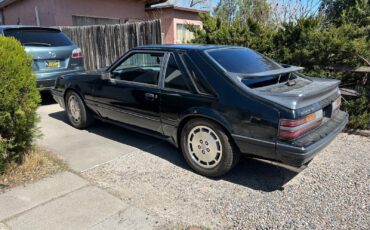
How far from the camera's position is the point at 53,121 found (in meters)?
6.43

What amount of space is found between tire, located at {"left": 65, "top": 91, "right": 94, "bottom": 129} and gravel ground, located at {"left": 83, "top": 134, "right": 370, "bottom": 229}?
4.67ft

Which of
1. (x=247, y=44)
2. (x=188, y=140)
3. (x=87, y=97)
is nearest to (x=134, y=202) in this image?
(x=188, y=140)

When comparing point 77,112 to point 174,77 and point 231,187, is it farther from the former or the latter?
point 231,187

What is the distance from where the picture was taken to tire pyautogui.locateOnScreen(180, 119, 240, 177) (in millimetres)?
3727

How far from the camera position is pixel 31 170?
4.09 m

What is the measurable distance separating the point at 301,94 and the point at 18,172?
3.46m

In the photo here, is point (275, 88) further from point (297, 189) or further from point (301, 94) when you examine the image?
point (297, 189)

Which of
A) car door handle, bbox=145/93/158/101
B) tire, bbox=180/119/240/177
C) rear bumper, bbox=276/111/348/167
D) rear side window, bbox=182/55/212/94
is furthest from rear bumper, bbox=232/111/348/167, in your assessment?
car door handle, bbox=145/93/158/101

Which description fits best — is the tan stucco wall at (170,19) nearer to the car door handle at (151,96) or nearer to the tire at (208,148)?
the car door handle at (151,96)

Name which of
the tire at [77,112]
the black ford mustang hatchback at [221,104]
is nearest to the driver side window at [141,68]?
the black ford mustang hatchback at [221,104]

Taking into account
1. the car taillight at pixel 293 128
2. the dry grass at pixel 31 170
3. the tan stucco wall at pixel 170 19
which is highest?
the tan stucco wall at pixel 170 19

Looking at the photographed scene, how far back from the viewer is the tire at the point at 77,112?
562 cm

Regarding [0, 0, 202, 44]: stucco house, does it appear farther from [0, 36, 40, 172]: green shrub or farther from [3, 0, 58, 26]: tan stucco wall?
[0, 36, 40, 172]: green shrub

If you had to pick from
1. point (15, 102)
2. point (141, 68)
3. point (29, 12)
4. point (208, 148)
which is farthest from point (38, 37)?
point (29, 12)
